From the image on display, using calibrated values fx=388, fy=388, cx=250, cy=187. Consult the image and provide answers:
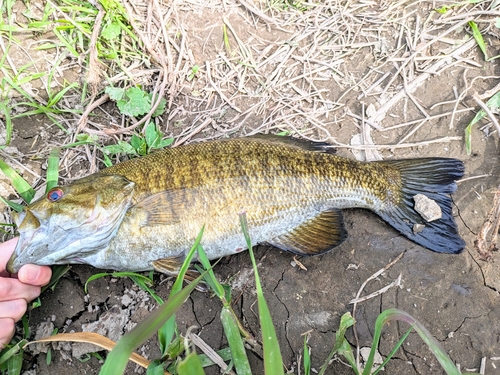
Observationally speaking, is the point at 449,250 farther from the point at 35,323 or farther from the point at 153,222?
the point at 35,323

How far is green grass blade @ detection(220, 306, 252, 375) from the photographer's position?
2609mm

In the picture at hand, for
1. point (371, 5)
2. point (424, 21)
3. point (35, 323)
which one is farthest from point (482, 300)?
point (35, 323)

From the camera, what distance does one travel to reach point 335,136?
346cm

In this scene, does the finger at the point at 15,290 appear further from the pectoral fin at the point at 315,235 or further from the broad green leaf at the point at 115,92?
the pectoral fin at the point at 315,235

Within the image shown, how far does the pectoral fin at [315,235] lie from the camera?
3016mm

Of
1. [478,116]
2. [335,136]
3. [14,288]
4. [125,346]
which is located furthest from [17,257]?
[478,116]

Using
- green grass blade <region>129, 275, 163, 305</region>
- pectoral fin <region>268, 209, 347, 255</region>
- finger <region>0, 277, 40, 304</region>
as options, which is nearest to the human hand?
finger <region>0, 277, 40, 304</region>

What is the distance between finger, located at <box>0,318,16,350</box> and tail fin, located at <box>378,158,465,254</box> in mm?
2954

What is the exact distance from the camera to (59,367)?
3.04 m

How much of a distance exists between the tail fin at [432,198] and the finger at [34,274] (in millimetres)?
2654

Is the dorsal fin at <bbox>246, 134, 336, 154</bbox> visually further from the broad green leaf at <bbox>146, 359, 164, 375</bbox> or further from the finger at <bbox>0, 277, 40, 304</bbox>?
the finger at <bbox>0, 277, 40, 304</bbox>

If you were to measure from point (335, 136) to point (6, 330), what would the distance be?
9.94 ft

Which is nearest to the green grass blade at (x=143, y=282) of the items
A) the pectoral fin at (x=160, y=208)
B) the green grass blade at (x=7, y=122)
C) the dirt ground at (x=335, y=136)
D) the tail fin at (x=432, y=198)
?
the dirt ground at (x=335, y=136)

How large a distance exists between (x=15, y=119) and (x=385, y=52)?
3465 millimetres
